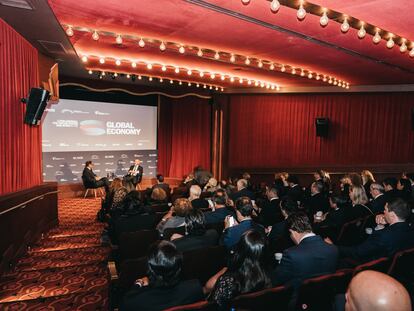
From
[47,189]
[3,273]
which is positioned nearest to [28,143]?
[47,189]

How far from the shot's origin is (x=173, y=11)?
4.26 meters

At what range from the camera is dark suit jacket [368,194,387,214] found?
5289mm

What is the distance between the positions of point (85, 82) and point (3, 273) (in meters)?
7.13

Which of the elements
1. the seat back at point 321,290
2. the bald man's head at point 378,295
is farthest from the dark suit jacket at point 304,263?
the bald man's head at point 378,295

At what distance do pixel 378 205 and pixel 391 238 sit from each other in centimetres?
205

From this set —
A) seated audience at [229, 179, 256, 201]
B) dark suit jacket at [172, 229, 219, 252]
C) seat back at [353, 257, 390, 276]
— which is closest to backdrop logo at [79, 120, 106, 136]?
seated audience at [229, 179, 256, 201]

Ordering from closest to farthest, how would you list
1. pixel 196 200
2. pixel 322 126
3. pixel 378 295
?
pixel 378 295 → pixel 196 200 → pixel 322 126

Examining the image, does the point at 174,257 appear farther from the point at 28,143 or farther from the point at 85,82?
the point at 85,82

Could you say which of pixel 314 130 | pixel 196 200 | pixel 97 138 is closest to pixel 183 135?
pixel 97 138

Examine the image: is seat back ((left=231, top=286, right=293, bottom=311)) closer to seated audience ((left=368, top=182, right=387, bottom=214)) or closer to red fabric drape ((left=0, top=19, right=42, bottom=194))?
seated audience ((left=368, top=182, right=387, bottom=214))

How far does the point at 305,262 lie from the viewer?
104 inches

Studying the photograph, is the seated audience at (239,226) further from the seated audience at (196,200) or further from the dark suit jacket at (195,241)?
the seated audience at (196,200)

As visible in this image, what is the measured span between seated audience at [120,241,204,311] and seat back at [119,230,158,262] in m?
1.55

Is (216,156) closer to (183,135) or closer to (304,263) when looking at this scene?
(183,135)
